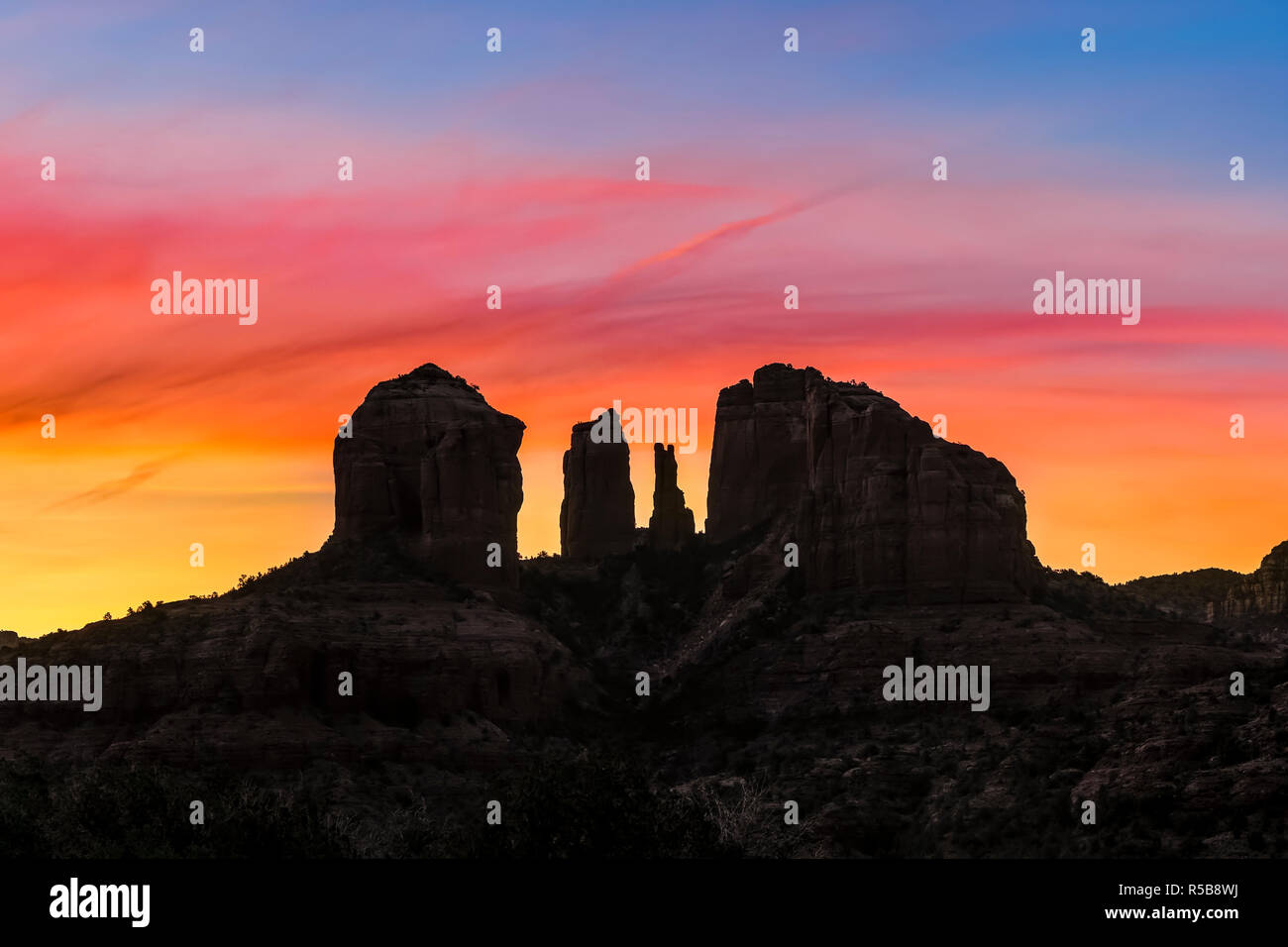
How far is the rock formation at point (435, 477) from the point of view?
611ft

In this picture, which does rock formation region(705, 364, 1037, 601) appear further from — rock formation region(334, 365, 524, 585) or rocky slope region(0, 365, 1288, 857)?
rock formation region(334, 365, 524, 585)

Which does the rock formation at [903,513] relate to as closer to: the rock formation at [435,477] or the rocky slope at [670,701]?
the rocky slope at [670,701]

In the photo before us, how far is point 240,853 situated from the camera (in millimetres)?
107125

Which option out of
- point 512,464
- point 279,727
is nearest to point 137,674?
point 279,727

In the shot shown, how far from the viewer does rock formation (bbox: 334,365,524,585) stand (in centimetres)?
18638

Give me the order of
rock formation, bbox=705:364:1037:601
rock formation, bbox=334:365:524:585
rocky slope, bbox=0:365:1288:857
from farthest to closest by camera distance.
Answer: rock formation, bbox=334:365:524:585
rock formation, bbox=705:364:1037:601
rocky slope, bbox=0:365:1288:857

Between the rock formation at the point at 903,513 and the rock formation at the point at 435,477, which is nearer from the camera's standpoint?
the rock formation at the point at 903,513

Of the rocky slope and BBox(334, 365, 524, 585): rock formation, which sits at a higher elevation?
BBox(334, 365, 524, 585): rock formation

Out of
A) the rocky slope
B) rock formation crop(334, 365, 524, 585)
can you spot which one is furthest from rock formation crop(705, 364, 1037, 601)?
rock formation crop(334, 365, 524, 585)

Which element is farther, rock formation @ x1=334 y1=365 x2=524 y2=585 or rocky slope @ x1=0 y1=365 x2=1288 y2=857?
rock formation @ x1=334 y1=365 x2=524 y2=585

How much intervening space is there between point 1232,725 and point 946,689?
38057 millimetres

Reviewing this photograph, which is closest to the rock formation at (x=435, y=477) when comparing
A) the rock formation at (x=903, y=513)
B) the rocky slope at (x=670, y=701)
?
the rocky slope at (x=670, y=701)
